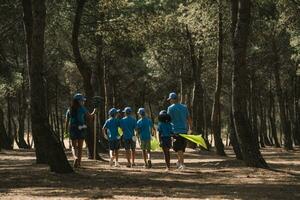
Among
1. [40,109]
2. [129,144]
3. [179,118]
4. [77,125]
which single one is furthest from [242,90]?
[40,109]

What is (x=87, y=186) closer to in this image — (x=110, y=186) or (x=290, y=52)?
(x=110, y=186)

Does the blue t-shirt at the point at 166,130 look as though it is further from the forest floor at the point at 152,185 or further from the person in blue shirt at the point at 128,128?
the person in blue shirt at the point at 128,128

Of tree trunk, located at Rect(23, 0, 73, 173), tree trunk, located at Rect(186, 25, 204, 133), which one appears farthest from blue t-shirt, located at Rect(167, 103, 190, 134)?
tree trunk, located at Rect(186, 25, 204, 133)

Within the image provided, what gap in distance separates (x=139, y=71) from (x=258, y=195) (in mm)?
42385

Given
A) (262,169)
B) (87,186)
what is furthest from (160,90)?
(87,186)

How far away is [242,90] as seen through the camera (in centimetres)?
1648

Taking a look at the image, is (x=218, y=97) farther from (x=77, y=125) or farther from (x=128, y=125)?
(x=77, y=125)

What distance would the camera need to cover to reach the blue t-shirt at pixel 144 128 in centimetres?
1966

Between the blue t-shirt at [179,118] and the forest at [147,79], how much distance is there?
1229mm

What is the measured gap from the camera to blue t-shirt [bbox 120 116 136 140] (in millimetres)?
20047

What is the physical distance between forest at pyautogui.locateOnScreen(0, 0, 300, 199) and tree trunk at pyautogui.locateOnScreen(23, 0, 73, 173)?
25mm

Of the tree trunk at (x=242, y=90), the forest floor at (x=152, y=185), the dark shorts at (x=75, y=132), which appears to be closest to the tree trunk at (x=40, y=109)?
the forest floor at (x=152, y=185)

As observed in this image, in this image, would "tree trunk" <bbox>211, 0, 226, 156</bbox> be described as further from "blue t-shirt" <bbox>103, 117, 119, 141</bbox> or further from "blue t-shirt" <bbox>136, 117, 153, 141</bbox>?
"blue t-shirt" <bbox>103, 117, 119, 141</bbox>

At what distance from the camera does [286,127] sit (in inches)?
1588
